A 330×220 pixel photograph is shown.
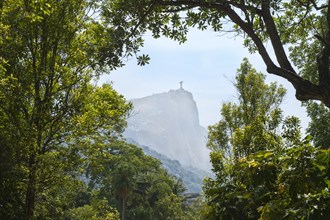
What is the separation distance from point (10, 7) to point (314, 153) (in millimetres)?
10190

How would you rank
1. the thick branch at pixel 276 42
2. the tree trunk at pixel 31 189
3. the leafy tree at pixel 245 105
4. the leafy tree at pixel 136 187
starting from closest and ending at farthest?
the thick branch at pixel 276 42 → the tree trunk at pixel 31 189 → the leafy tree at pixel 245 105 → the leafy tree at pixel 136 187

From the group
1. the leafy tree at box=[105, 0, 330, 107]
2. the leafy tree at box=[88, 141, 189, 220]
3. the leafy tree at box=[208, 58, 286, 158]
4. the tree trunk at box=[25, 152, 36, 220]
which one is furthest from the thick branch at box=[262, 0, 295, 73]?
the leafy tree at box=[88, 141, 189, 220]

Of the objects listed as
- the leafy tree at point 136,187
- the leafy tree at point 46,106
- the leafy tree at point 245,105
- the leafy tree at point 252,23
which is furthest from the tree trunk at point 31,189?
the leafy tree at point 136,187

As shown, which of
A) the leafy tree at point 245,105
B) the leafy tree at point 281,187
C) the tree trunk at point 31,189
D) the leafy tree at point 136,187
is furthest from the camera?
the leafy tree at point 136,187

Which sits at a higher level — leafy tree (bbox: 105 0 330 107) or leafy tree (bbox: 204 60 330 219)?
leafy tree (bbox: 105 0 330 107)

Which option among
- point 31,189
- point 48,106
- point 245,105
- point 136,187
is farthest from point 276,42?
point 136,187

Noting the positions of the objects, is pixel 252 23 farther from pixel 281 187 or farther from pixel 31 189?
pixel 31 189

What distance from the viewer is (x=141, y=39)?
7.45 meters

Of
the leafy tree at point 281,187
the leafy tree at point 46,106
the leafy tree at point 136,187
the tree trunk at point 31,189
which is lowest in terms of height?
the leafy tree at point 281,187

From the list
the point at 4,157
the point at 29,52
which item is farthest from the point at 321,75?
the point at 29,52

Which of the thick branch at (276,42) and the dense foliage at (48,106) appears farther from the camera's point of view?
the dense foliage at (48,106)

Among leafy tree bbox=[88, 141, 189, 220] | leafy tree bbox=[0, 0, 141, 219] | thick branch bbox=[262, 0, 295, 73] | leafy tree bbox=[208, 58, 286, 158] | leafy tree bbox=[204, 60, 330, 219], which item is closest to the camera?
leafy tree bbox=[204, 60, 330, 219]

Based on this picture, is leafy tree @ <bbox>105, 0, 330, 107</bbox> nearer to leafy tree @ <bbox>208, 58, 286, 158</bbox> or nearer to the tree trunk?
the tree trunk

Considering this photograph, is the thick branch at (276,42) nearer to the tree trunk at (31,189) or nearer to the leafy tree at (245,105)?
the tree trunk at (31,189)
